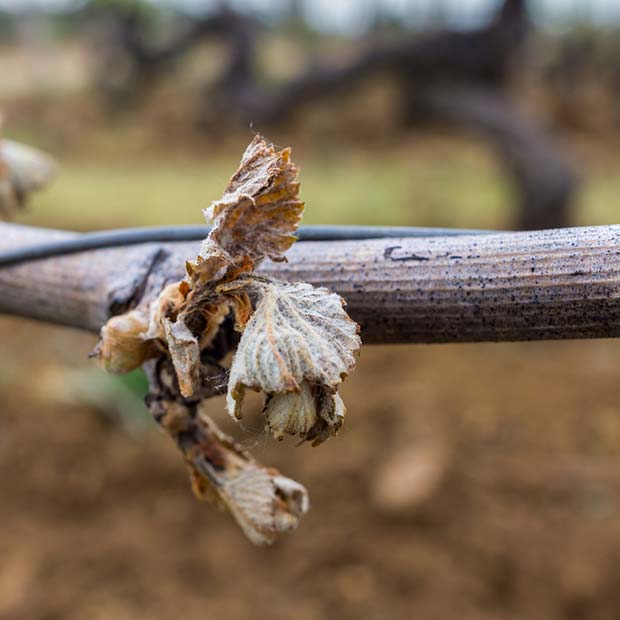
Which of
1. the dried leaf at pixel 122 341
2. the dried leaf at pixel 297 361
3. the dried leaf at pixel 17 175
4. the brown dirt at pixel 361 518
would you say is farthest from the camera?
the brown dirt at pixel 361 518

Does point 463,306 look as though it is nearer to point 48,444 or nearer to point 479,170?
point 48,444

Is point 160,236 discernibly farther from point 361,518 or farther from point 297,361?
point 361,518

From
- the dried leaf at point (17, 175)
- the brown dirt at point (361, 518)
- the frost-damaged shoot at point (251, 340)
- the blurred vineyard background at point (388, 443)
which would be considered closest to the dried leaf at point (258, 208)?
the frost-damaged shoot at point (251, 340)

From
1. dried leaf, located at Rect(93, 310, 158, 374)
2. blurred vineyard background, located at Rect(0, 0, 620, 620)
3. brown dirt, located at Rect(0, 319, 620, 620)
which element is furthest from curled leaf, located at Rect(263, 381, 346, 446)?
brown dirt, located at Rect(0, 319, 620, 620)

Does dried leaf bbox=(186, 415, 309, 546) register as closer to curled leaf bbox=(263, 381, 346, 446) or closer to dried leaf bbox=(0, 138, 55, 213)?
curled leaf bbox=(263, 381, 346, 446)

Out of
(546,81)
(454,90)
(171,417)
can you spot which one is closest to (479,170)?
(454,90)

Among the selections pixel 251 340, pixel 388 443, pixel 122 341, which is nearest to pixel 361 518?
pixel 388 443

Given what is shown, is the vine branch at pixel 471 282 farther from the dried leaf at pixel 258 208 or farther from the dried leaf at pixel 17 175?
the dried leaf at pixel 17 175
